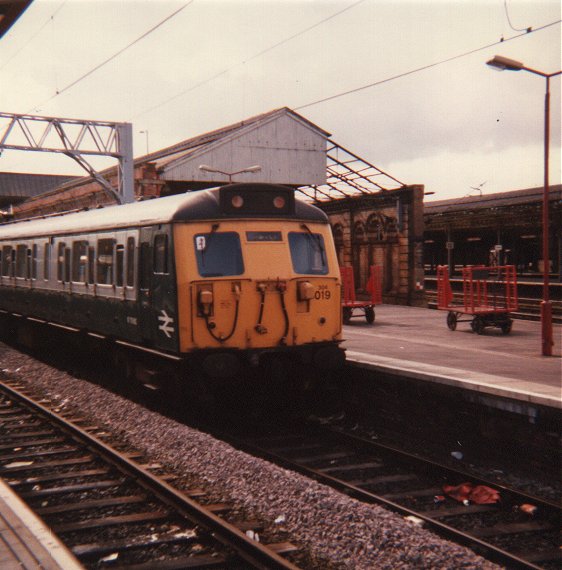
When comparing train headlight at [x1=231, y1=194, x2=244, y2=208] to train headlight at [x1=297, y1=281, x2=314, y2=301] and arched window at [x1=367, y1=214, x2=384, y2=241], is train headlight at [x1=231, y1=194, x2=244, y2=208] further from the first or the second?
arched window at [x1=367, y1=214, x2=384, y2=241]

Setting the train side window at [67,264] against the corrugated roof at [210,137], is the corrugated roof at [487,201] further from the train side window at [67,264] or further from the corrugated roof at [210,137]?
the train side window at [67,264]

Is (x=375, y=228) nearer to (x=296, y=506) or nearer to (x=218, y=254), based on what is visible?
(x=218, y=254)

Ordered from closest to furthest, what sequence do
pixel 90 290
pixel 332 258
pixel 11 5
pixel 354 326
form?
pixel 11 5 → pixel 332 258 → pixel 90 290 → pixel 354 326

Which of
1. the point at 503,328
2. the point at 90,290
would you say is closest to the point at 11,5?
the point at 90,290

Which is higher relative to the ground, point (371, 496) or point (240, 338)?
point (240, 338)

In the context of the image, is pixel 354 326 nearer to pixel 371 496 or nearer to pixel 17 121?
pixel 371 496

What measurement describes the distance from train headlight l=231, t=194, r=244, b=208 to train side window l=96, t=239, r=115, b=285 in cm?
275

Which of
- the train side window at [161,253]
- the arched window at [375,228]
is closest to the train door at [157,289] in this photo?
the train side window at [161,253]

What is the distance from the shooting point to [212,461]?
821 cm

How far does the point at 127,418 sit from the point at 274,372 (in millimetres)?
2308

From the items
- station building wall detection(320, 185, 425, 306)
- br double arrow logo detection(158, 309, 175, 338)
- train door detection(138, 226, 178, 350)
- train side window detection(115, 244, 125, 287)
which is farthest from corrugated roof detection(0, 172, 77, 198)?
br double arrow logo detection(158, 309, 175, 338)

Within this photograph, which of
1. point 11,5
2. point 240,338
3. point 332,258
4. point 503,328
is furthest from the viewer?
point 503,328

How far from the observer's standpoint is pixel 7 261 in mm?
18766

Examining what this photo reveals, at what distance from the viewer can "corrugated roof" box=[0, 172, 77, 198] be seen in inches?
2827
